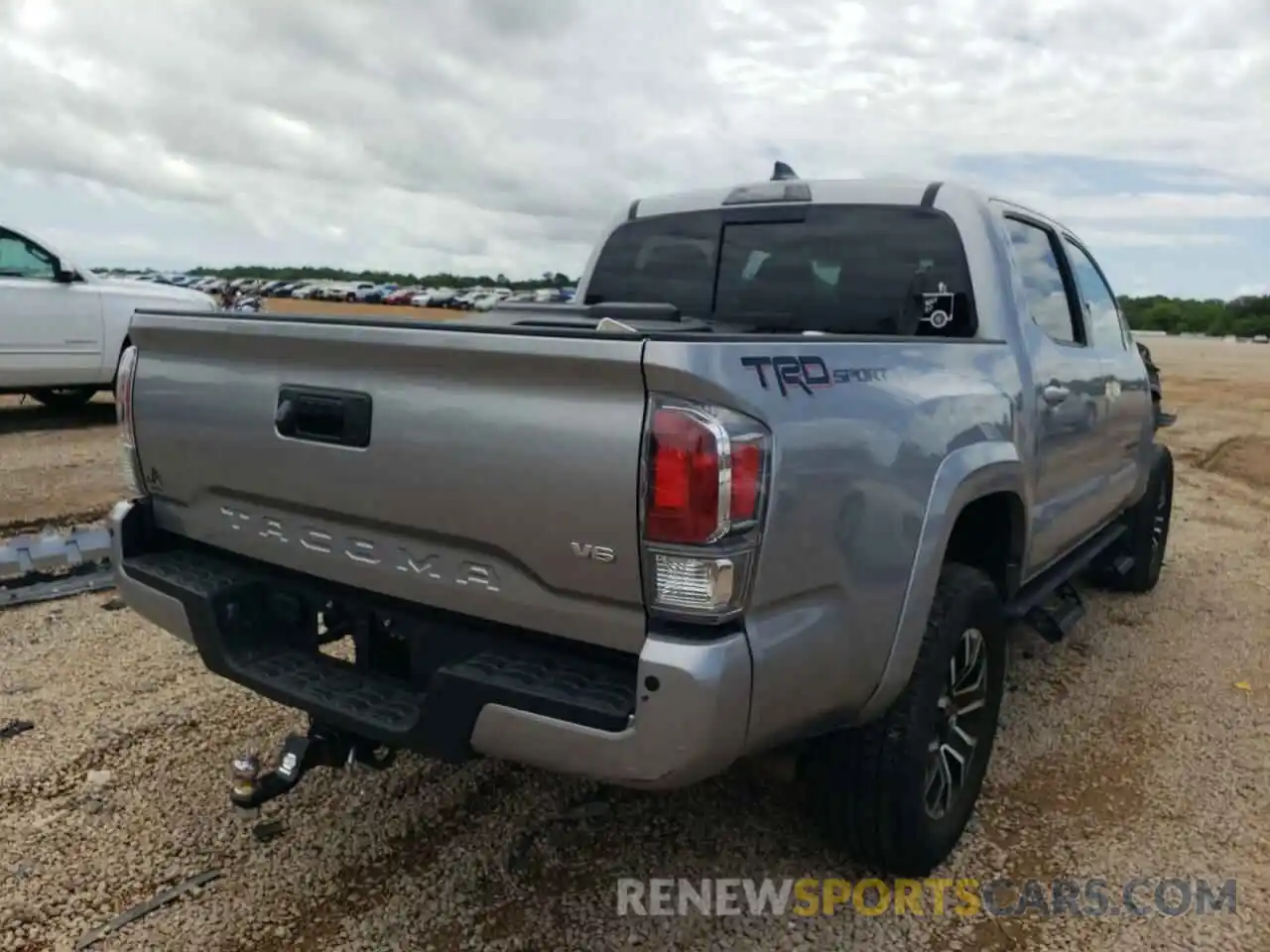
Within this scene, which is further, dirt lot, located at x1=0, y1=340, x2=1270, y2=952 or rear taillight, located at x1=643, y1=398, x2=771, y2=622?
dirt lot, located at x1=0, y1=340, x2=1270, y2=952

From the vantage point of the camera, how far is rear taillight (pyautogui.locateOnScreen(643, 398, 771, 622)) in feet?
6.81

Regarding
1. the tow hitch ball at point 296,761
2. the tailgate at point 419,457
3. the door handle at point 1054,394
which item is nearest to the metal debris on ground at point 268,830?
the tow hitch ball at point 296,761

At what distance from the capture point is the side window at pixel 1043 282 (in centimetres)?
394

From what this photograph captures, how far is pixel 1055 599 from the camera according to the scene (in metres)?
4.93

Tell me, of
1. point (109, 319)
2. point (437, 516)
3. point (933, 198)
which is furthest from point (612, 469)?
point (109, 319)

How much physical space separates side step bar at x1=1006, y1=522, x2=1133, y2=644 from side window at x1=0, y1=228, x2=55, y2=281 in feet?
30.3

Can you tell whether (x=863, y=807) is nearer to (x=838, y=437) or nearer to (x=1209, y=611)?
(x=838, y=437)

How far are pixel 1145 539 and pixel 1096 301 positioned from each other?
65.6 inches

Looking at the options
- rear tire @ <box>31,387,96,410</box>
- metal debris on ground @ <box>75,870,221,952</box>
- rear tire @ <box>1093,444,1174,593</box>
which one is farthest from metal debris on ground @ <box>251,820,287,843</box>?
rear tire @ <box>31,387,96,410</box>

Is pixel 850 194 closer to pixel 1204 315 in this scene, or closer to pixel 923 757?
pixel 923 757

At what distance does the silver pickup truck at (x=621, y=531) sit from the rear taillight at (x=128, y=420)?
0.01 metres

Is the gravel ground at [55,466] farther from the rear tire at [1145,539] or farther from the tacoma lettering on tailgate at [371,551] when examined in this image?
the rear tire at [1145,539]

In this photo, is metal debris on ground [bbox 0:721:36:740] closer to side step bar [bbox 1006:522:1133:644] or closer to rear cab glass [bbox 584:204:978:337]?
rear cab glass [bbox 584:204:978:337]

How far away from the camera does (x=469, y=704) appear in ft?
7.54
